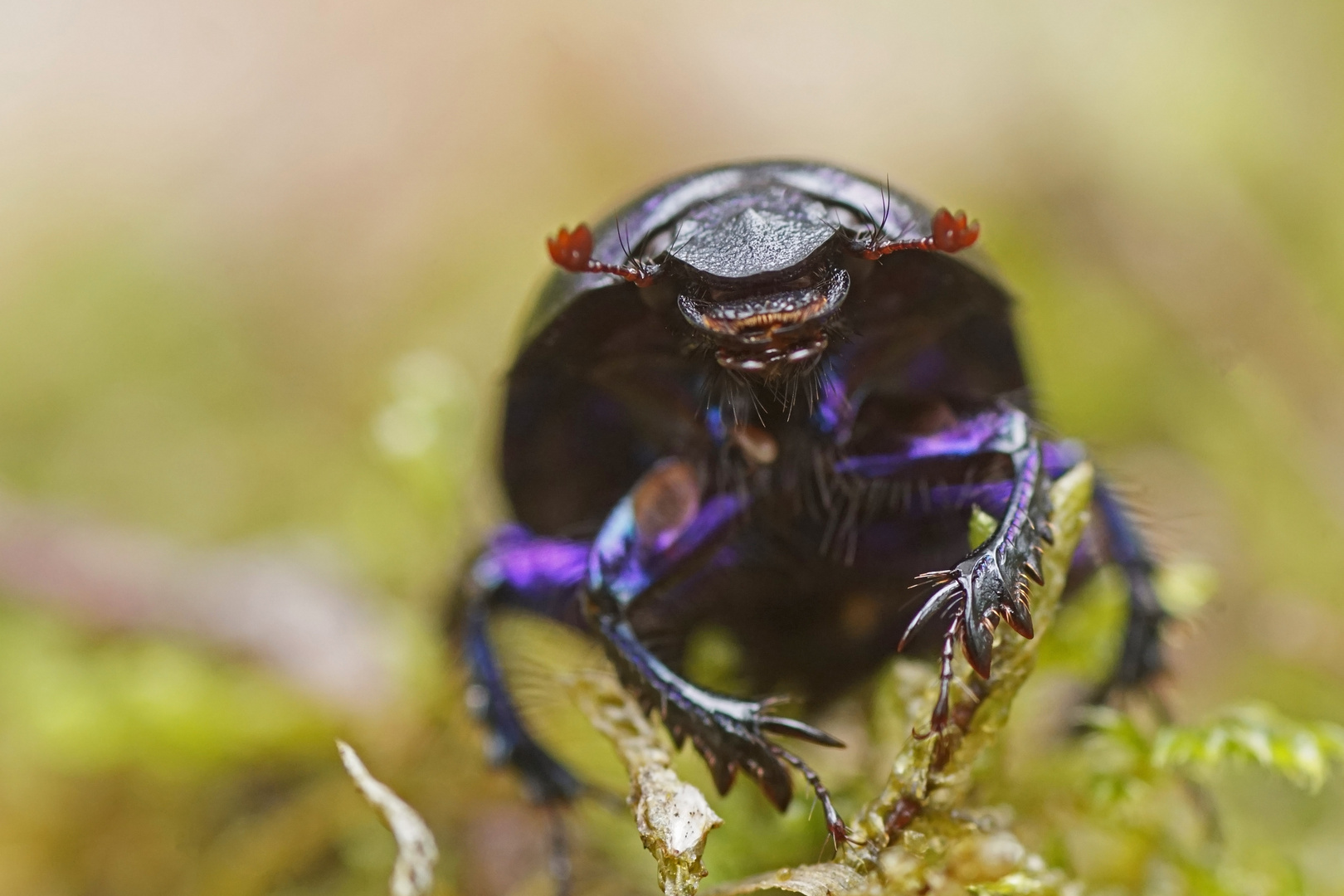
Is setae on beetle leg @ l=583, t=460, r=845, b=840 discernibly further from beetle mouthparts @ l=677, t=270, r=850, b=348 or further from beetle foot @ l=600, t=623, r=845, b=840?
beetle mouthparts @ l=677, t=270, r=850, b=348

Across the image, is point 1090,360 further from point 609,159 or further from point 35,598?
point 35,598

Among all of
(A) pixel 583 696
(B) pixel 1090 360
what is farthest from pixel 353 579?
(B) pixel 1090 360

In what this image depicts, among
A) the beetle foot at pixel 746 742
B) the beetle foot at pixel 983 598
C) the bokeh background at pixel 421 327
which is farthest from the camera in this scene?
the bokeh background at pixel 421 327

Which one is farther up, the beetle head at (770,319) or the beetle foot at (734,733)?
the beetle head at (770,319)

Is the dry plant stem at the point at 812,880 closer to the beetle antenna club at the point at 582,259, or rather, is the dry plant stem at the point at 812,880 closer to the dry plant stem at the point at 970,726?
the dry plant stem at the point at 970,726

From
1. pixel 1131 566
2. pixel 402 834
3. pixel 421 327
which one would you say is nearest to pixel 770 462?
pixel 1131 566

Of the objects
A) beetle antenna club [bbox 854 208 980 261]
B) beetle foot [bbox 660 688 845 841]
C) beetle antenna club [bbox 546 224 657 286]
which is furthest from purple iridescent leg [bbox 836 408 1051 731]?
beetle antenna club [bbox 546 224 657 286]

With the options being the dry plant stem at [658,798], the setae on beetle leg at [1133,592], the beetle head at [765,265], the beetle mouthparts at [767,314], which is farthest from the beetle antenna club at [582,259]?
the setae on beetle leg at [1133,592]
